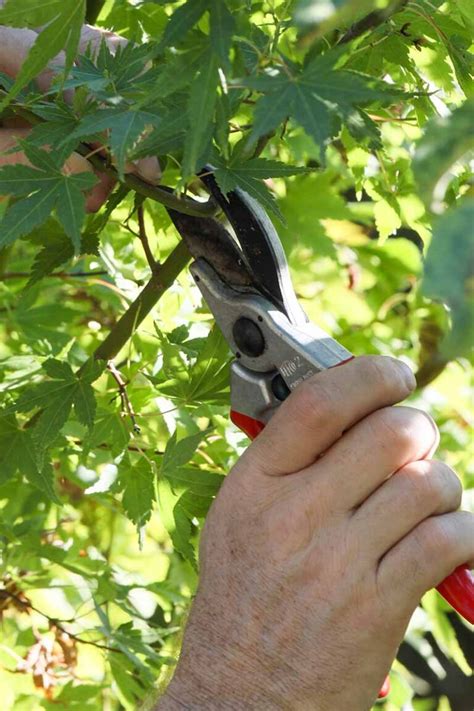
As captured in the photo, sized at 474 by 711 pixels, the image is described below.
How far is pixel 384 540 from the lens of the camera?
0.89 meters

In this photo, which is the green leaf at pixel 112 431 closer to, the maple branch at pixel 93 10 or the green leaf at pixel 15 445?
the green leaf at pixel 15 445

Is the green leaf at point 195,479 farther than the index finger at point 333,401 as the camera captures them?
Yes

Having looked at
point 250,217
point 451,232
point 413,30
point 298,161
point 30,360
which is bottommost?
point 30,360

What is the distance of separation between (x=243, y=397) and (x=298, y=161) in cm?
63

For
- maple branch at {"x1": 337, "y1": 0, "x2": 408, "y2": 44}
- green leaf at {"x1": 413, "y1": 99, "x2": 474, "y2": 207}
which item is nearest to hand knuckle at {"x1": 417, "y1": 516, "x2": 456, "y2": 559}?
maple branch at {"x1": 337, "y1": 0, "x2": 408, "y2": 44}

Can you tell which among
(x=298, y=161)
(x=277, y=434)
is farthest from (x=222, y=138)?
(x=298, y=161)

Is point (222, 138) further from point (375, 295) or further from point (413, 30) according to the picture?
point (375, 295)

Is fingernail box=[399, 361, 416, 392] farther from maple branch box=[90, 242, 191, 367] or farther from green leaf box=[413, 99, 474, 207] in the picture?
green leaf box=[413, 99, 474, 207]

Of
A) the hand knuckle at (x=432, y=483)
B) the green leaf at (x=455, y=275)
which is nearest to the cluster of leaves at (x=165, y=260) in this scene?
the green leaf at (x=455, y=275)

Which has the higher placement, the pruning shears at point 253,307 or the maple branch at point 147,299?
the pruning shears at point 253,307

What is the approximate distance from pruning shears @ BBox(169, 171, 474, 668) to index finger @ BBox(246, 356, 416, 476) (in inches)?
1.8

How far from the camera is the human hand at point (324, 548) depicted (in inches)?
34.5

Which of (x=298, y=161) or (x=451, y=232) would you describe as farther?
(x=298, y=161)

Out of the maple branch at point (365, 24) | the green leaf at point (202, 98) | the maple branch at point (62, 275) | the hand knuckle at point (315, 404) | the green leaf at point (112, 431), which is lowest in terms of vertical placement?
the maple branch at point (62, 275)
